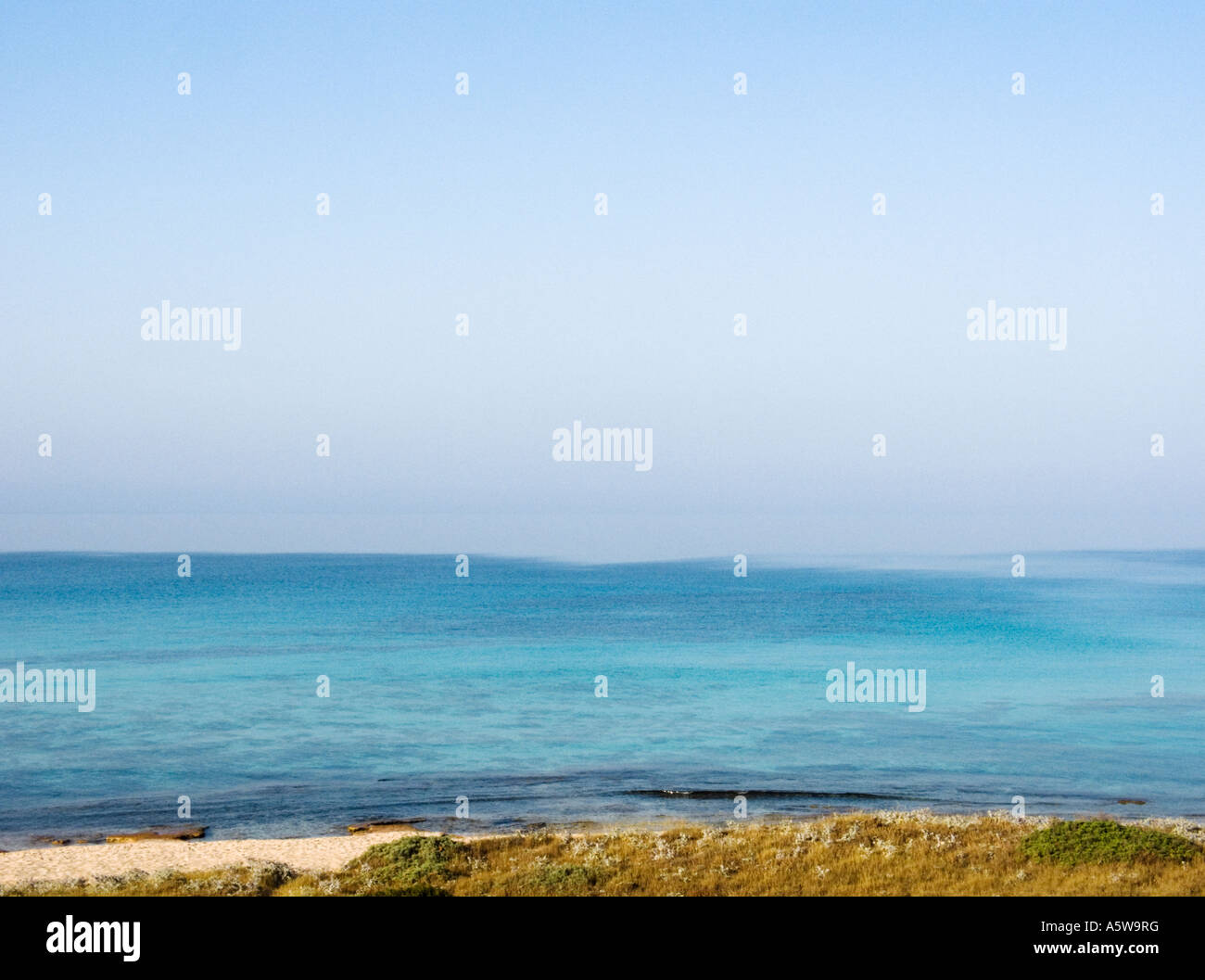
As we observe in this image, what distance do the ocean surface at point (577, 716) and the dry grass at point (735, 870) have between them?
8.09m

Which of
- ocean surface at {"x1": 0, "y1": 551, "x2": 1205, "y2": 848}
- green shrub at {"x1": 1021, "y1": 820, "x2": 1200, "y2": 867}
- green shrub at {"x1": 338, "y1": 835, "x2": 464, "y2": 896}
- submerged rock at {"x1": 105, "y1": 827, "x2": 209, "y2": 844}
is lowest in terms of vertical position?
ocean surface at {"x1": 0, "y1": 551, "x2": 1205, "y2": 848}

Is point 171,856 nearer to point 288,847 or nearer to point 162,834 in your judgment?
point 288,847

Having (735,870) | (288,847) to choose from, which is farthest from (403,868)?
(735,870)

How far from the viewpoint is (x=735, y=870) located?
69.2ft

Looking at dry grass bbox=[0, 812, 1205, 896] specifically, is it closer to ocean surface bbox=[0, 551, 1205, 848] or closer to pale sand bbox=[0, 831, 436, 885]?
pale sand bbox=[0, 831, 436, 885]

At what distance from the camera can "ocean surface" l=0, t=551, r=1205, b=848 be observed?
119 ft

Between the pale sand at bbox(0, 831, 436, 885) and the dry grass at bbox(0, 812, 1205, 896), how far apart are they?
7.94ft

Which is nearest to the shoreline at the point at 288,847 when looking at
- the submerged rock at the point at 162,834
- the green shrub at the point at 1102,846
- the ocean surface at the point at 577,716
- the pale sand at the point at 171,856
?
the pale sand at the point at 171,856

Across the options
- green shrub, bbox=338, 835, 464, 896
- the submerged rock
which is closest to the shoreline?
the submerged rock

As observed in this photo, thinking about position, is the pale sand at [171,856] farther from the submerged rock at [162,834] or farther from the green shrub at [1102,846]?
the green shrub at [1102,846]

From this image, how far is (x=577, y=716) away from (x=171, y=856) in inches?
1246

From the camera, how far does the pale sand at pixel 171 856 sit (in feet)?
79.2

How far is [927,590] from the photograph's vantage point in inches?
5935
